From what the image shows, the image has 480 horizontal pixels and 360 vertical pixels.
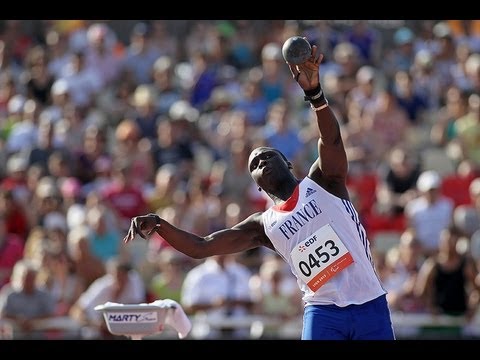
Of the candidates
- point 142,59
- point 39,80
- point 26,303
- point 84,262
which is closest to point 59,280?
point 84,262

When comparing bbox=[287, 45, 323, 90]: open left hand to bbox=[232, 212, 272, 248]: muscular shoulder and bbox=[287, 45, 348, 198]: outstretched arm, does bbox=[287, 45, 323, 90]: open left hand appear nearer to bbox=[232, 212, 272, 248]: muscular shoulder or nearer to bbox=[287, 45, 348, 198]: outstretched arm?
bbox=[287, 45, 348, 198]: outstretched arm

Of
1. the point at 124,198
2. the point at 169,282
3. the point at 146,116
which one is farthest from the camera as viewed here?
the point at 146,116

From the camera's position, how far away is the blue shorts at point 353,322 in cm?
777

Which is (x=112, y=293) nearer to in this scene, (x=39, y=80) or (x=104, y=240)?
(x=104, y=240)

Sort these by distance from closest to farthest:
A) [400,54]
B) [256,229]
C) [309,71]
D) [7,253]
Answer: [309,71], [256,229], [7,253], [400,54]

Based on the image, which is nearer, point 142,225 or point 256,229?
point 142,225

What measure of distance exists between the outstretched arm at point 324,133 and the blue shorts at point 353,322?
0.74 meters

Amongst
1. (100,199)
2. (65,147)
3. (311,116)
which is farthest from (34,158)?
(311,116)

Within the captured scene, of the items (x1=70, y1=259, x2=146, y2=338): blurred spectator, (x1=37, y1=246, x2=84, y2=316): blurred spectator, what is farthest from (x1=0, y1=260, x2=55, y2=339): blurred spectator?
(x1=70, y1=259, x2=146, y2=338): blurred spectator

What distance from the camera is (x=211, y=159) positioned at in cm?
1570

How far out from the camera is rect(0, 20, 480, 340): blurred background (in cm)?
1311

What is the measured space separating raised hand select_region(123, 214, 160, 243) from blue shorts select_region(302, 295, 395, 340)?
122cm

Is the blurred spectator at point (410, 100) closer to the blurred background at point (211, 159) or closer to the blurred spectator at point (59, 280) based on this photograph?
the blurred background at point (211, 159)

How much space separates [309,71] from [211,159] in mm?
8299
